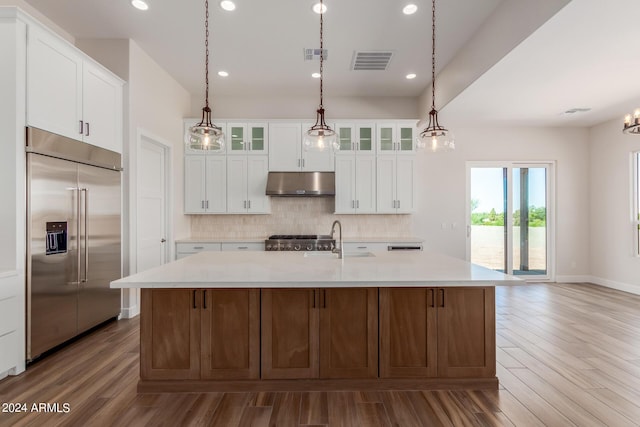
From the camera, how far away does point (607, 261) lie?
19.0ft

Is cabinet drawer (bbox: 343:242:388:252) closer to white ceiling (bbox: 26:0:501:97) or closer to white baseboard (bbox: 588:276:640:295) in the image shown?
white ceiling (bbox: 26:0:501:97)

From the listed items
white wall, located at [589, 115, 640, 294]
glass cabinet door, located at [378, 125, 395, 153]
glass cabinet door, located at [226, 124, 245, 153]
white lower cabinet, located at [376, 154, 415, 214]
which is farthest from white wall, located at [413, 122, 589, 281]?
glass cabinet door, located at [226, 124, 245, 153]

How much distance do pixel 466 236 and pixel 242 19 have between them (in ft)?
16.4

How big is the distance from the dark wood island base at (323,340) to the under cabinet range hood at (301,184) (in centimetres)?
302

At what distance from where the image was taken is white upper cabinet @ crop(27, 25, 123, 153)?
9.06 feet

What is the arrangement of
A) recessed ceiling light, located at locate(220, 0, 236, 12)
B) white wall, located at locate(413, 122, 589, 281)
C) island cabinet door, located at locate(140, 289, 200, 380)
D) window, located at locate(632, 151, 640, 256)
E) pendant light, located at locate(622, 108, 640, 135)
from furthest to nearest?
1. white wall, located at locate(413, 122, 589, 281)
2. window, located at locate(632, 151, 640, 256)
3. pendant light, located at locate(622, 108, 640, 135)
4. recessed ceiling light, located at locate(220, 0, 236, 12)
5. island cabinet door, located at locate(140, 289, 200, 380)

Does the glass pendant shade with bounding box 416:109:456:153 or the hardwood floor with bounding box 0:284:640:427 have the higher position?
the glass pendant shade with bounding box 416:109:456:153

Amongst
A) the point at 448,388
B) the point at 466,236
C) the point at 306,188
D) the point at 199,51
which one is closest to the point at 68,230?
the point at 199,51

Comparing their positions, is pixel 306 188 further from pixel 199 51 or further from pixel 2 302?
pixel 2 302

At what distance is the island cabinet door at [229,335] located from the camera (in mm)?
2299

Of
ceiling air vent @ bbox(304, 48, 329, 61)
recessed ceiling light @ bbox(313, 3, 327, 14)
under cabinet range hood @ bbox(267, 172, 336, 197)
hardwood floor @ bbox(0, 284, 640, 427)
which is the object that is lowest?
hardwood floor @ bbox(0, 284, 640, 427)

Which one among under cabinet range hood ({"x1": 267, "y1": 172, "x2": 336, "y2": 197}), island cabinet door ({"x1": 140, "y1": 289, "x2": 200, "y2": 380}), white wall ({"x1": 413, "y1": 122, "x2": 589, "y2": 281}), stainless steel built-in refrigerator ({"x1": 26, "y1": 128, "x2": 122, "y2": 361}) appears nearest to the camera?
island cabinet door ({"x1": 140, "y1": 289, "x2": 200, "y2": 380})

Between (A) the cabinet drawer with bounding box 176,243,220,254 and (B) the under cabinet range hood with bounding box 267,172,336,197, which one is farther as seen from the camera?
(B) the under cabinet range hood with bounding box 267,172,336,197

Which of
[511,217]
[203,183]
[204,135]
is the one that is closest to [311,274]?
[204,135]
